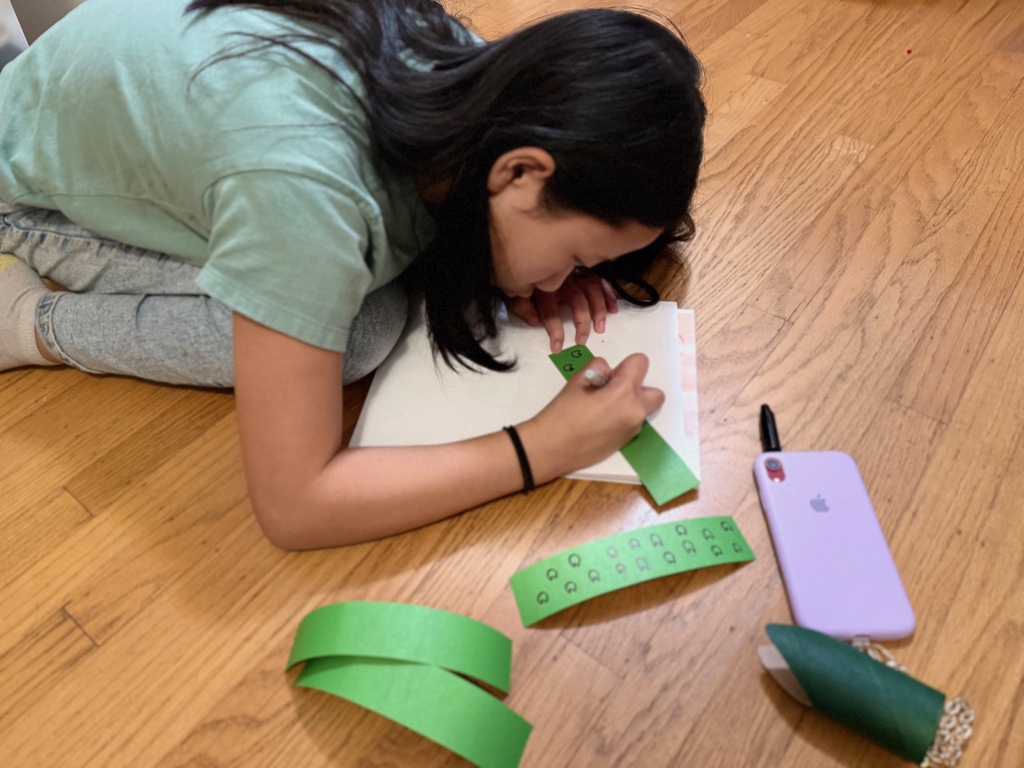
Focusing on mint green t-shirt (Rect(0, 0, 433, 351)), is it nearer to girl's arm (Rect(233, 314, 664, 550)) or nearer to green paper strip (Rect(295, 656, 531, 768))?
girl's arm (Rect(233, 314, 664, 550))

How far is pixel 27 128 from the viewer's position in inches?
30.8

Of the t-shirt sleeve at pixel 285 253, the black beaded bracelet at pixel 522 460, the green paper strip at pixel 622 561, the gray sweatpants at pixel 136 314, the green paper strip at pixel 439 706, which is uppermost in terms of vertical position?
the t-shirt sleeve at pixel 285 253

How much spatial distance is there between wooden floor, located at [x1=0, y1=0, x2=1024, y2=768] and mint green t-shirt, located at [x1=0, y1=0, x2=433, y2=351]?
23 cm

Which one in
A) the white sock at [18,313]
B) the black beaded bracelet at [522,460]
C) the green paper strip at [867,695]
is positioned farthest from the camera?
the white sock at [18,313]

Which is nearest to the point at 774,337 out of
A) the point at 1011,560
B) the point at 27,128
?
the point at 1011,560

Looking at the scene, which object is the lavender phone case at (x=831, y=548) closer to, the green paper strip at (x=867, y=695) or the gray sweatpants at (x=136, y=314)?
the green paper strip at (x=867, y=695)

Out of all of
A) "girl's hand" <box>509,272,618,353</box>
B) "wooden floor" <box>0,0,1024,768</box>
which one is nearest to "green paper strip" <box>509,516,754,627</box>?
"wooden floor" <box>0,0,1024,768</box>

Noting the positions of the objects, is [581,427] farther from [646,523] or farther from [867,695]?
[867,695]

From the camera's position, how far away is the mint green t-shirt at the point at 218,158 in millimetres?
584

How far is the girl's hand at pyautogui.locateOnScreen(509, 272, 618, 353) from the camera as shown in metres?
0.85

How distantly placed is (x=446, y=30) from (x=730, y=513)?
0.53m

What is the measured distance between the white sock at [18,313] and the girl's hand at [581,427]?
1.90 feet

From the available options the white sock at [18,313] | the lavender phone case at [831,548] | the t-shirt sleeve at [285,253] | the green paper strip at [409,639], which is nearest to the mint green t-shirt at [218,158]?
the t-shirt sleeve at [285,253]

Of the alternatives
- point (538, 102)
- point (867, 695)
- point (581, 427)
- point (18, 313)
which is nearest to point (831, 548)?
point (867, 695)
